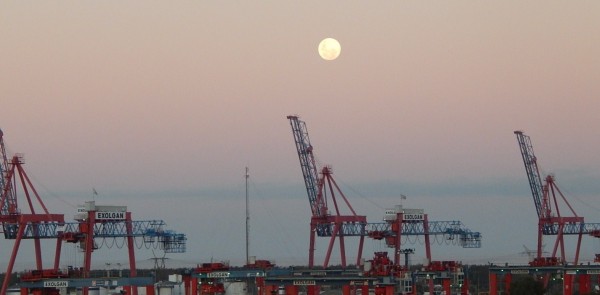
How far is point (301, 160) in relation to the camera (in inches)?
6240

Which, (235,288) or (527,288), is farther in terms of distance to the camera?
(235,288)

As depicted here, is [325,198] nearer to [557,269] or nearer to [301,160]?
[301,160]

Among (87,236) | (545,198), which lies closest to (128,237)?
(87,236)

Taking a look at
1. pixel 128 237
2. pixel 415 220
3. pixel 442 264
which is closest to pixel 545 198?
pixel 415 220

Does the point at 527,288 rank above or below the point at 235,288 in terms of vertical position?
below

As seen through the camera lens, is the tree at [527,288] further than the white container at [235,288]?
No

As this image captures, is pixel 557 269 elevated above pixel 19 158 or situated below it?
below

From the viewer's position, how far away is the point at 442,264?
143 meters

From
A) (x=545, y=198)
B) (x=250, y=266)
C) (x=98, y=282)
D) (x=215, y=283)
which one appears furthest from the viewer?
(x=545, y=198)

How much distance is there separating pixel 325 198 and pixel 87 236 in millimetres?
43177

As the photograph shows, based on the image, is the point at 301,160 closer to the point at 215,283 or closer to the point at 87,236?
the point at 215,283

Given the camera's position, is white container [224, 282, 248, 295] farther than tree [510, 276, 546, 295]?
Yes

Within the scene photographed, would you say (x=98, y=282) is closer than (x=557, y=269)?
Yes

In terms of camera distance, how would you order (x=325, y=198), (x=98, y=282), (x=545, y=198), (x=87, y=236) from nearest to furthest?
(x=98, y=282)
(x=87, y=236)
(x=325, y=198)
(x=545, y=198)
